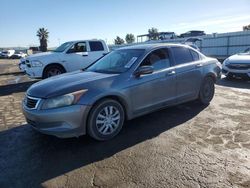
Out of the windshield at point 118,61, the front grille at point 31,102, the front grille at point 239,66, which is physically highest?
the windshield at point 118,61

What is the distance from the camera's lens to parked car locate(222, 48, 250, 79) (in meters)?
9.39

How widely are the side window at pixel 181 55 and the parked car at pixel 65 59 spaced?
6008mm

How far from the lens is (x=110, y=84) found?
4.45m

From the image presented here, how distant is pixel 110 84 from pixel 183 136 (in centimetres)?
160

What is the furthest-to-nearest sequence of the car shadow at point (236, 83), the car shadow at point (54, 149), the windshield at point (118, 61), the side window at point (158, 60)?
the car shadow at point (236, 83) → the side window at point (158, 60) → the windshield at point (118, 61) → the car shadow at point (54, 149)

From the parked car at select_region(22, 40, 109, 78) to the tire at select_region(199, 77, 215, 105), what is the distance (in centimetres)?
607

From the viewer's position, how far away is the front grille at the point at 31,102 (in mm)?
4223

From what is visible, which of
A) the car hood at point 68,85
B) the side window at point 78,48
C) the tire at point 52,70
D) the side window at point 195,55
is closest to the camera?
the car hood at point 68,85

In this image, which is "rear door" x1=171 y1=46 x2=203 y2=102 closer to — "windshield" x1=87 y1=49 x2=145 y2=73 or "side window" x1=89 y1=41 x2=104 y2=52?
"windshield" x1=87 y1=49 x2=145 y2=73

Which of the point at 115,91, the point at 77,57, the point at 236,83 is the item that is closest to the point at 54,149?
the point at 115,91

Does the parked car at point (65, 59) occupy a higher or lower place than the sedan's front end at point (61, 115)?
higher

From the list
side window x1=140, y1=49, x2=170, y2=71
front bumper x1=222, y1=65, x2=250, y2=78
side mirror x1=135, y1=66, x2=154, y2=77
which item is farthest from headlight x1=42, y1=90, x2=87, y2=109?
front bumper x1=222, y1=65, x2=250, y2=78

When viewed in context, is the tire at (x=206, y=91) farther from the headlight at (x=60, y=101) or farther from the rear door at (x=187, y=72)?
the headlight at (x=60, y=101)

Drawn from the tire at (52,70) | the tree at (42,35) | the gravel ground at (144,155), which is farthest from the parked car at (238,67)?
the tree at (42,35)
